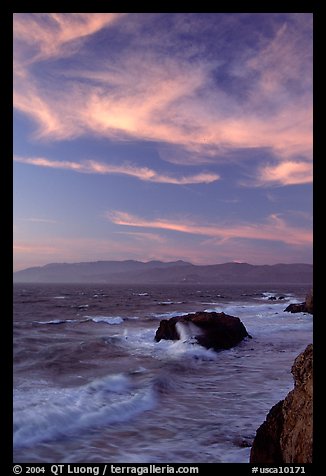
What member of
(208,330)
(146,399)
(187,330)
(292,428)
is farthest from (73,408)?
(208,330)

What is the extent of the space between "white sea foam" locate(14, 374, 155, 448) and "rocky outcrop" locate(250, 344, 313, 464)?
459cm

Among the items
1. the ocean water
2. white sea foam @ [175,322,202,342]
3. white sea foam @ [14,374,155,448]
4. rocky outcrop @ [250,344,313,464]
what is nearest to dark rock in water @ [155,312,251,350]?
white sea foam @ [175,322,202,342]

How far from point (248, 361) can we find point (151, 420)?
752cm

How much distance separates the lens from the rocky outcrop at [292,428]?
4.22 m

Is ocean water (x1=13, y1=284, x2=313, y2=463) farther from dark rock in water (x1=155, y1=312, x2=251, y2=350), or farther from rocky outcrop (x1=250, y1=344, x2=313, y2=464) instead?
rocky outcrop (x1=250, y1=344, x2=313, y2=464)

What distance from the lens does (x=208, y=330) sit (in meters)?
19.3

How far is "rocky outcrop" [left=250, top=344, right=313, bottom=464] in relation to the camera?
13.9 feet

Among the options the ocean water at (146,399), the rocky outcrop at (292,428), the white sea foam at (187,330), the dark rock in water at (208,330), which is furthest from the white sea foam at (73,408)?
the dark rock in water at (208,330)

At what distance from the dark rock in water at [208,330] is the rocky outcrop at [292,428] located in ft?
42.2
